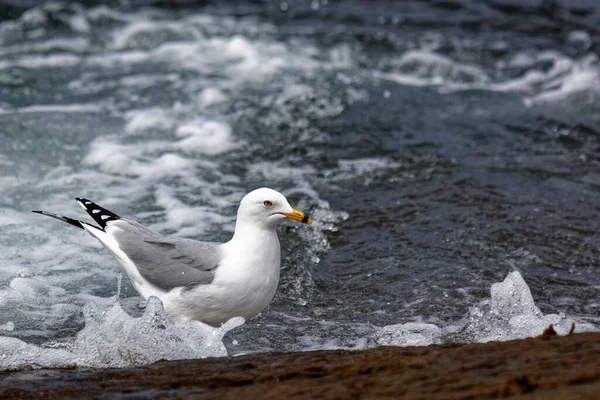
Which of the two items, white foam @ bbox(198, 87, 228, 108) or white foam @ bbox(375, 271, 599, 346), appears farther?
white foam @ bbox(198, 87, 228, 108)

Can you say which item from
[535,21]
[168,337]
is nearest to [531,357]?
[168,337]

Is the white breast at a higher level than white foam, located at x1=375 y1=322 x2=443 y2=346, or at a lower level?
higher

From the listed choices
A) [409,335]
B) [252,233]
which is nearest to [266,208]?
[252,233]

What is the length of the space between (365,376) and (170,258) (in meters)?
1.73

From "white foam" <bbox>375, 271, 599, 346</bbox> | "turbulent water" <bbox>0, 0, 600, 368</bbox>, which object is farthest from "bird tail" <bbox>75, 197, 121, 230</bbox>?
"white foam" <bbox>375, 271, 599, 346</bbox>

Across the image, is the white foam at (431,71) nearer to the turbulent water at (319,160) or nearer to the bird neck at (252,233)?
the turbulent water at (319,160)

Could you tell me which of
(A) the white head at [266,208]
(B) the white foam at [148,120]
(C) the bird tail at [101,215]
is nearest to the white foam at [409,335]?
(A) the white head at [266,208]

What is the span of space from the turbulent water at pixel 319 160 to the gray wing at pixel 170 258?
0.70 ft

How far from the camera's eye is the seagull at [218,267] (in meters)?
4.62

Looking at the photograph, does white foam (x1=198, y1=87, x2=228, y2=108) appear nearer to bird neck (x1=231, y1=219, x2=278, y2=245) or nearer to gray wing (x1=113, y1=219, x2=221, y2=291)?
gray wing (x1=113, y1=219, x2=221, y2=291)

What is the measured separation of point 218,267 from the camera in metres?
4.69

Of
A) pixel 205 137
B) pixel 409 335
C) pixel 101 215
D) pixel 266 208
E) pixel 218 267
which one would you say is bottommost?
pixel 409 335

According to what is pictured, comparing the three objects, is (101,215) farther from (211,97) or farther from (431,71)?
(431,71)

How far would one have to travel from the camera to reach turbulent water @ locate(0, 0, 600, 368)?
494cm
